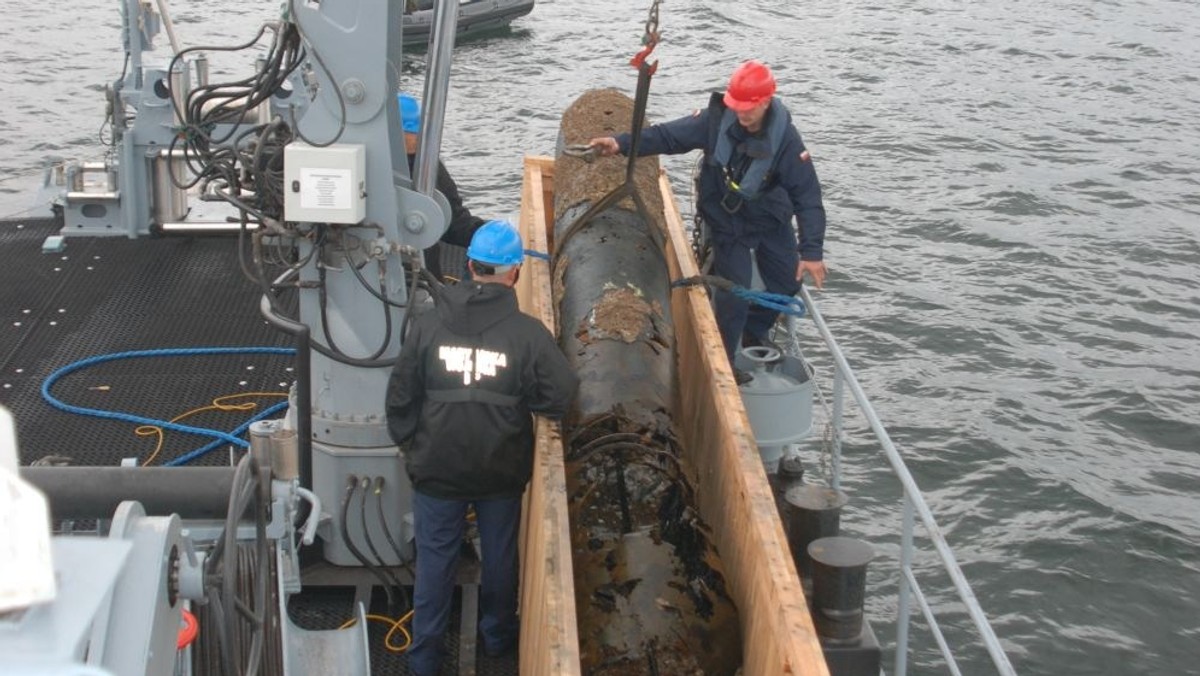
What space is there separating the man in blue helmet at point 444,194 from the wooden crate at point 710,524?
1.30 feet

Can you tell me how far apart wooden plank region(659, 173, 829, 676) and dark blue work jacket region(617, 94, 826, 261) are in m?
0.34

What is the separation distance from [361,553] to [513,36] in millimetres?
21660

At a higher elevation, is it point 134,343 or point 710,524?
point 710,524

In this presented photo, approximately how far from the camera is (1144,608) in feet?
33.0

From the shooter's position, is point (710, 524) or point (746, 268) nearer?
point (710, 524)

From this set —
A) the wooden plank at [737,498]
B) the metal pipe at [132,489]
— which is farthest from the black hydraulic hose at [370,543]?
the metal pipe at [132,489]

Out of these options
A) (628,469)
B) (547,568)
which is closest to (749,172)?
(628,469)

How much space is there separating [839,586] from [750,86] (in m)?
2.33

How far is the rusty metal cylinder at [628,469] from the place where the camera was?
15.9 ft

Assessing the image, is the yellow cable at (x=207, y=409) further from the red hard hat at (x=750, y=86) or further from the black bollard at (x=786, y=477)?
Answer: the red hard hat at (x=750, y=86)

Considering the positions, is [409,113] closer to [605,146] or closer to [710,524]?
[605,146]

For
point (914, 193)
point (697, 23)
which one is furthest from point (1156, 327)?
point (697, 23)

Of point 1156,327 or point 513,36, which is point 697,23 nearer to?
point 513,36

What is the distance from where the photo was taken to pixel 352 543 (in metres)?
5.82
